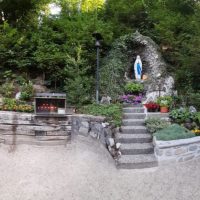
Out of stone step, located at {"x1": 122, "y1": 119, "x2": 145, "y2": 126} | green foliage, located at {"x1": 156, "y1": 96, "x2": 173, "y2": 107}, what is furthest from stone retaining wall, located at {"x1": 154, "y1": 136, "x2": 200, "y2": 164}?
green foliage, located at {"x1": 156, "y1": 96, "x2": 173, "y2": 107}

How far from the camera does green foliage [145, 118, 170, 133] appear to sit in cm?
625

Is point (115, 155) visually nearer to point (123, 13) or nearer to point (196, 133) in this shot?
point (196, 133)

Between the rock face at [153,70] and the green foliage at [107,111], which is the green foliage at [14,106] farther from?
the rock face at [153,70]

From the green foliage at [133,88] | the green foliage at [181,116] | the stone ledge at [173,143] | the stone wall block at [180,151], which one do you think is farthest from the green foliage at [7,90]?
the stone wall block at [180,151]

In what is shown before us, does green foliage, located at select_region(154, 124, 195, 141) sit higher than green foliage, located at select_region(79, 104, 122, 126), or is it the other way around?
green foliage, located at select_region(79, 104, 122, 126)

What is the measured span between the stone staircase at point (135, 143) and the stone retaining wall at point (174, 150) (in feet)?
0.65

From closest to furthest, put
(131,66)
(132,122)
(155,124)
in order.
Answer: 1. (155,124)
2. (132,122)
3. (131,66)

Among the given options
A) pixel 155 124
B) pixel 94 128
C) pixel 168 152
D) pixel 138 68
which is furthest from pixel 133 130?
pixel 138 68

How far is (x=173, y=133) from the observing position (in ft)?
19.1

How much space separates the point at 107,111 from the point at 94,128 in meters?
0.64

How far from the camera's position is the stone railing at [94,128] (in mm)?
6070

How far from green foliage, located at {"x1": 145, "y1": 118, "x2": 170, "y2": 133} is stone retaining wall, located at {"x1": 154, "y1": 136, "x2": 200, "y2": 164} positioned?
0.65 metres

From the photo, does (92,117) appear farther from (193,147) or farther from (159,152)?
(193,147)

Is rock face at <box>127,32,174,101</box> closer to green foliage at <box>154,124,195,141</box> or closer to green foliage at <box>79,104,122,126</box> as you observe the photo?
green foliage at <box>79,104,122,126</box>
